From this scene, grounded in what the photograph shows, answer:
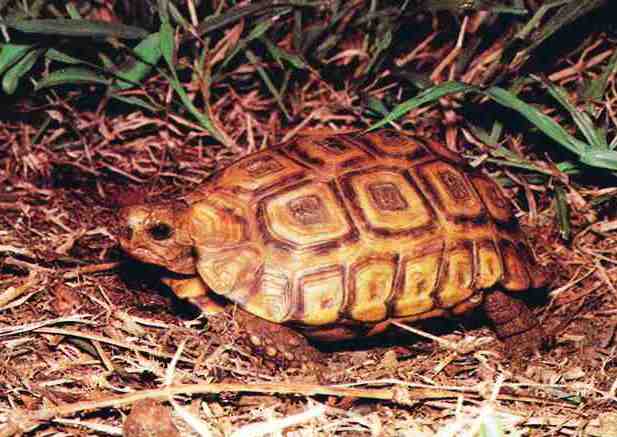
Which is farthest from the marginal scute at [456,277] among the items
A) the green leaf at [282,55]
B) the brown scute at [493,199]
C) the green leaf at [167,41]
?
the green leaf at [167,41]

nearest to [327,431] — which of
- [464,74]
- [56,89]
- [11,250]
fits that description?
[11,250]

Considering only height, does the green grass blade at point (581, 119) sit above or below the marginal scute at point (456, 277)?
Answer: above

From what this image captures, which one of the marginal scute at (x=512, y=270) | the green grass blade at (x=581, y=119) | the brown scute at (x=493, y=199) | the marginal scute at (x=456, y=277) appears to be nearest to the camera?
the marginal scute at (x=456, y=277)

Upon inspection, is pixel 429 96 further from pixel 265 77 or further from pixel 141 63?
pixel 141 63

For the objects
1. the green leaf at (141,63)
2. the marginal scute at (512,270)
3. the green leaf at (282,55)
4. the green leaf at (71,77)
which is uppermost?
the green leaf at (282,55)

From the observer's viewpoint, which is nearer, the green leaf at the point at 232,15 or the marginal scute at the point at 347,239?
the marginal scute at the point at 347,239

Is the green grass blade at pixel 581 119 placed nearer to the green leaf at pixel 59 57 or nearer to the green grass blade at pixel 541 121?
the green grass blade at pixel 541 121

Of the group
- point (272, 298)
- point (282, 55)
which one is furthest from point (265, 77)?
point (272, 298)

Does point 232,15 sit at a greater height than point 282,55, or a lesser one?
greater
